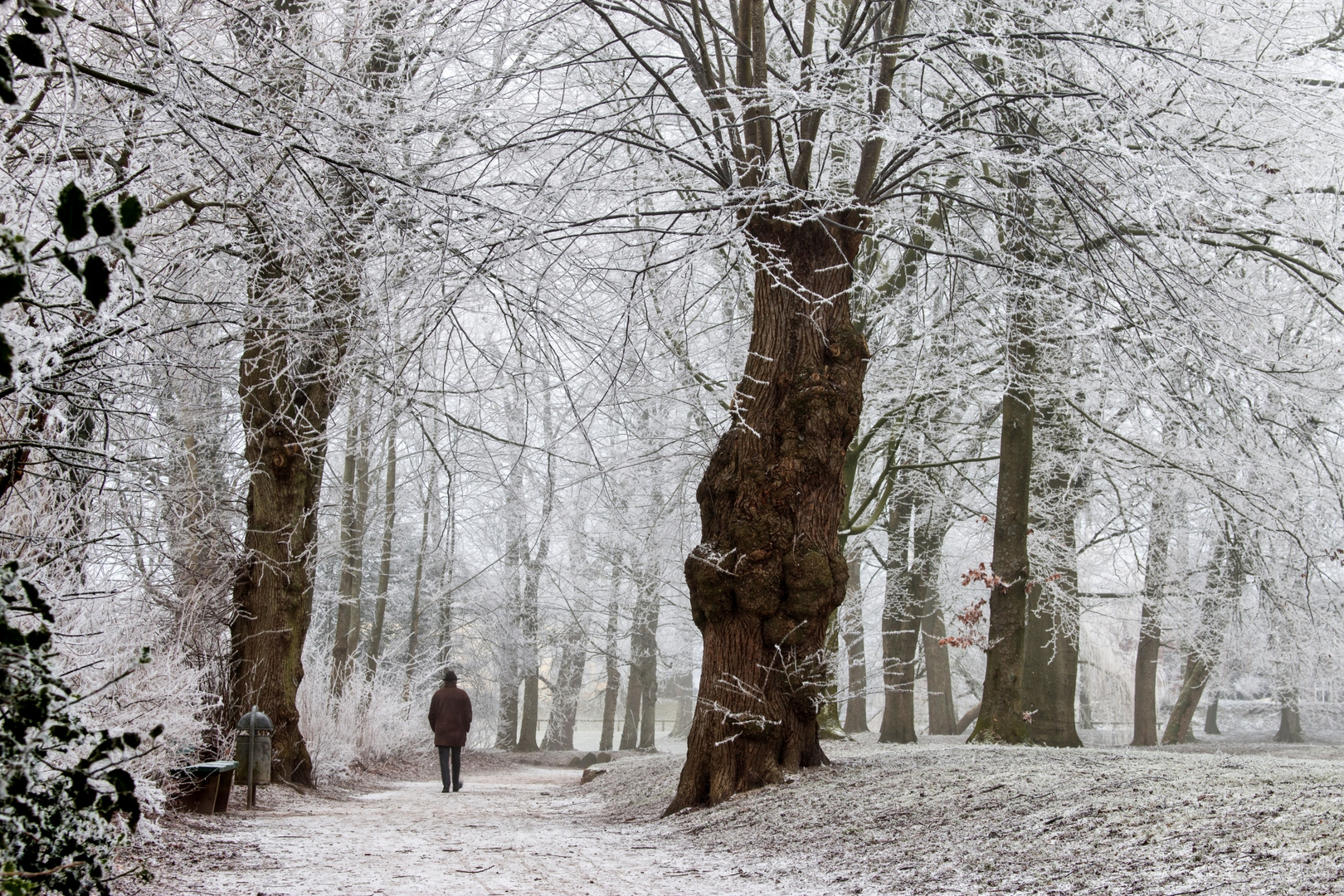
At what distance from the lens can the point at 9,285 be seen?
146 cm

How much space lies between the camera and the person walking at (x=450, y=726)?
11.7 metres

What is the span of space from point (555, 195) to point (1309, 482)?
806 cm

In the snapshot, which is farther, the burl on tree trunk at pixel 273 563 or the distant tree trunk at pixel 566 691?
the distant tree trunk at pixel 566 691

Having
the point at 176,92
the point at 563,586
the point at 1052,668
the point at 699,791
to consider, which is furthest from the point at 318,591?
the point at 176,92

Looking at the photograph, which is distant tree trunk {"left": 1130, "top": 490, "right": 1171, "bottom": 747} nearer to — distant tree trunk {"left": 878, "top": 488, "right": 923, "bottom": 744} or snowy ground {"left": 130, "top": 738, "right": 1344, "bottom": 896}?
distant tree trunk {"left": 878, "top": 488, "right": 923, "bottom": 744}

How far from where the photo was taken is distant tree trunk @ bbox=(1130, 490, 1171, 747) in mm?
13297

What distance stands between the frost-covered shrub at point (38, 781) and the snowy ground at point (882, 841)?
2.04m

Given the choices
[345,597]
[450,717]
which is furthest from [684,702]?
[450,717]

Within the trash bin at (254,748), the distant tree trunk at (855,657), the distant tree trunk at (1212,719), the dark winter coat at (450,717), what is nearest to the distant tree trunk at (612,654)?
the distant tree trunk at (855,657)

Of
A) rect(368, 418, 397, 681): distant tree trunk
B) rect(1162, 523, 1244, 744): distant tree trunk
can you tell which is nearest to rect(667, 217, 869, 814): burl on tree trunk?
rect(1162, 523, 1244, 744): distant tree trunk

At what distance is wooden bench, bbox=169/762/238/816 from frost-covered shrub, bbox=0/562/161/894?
4.52 meters

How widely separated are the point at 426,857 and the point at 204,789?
2.31 metres

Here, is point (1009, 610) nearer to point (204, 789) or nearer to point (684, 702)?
point (204, 789)

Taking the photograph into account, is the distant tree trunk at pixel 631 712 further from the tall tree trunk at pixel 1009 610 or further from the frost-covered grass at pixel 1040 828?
the frost-covered grass at pixel 1040 828
